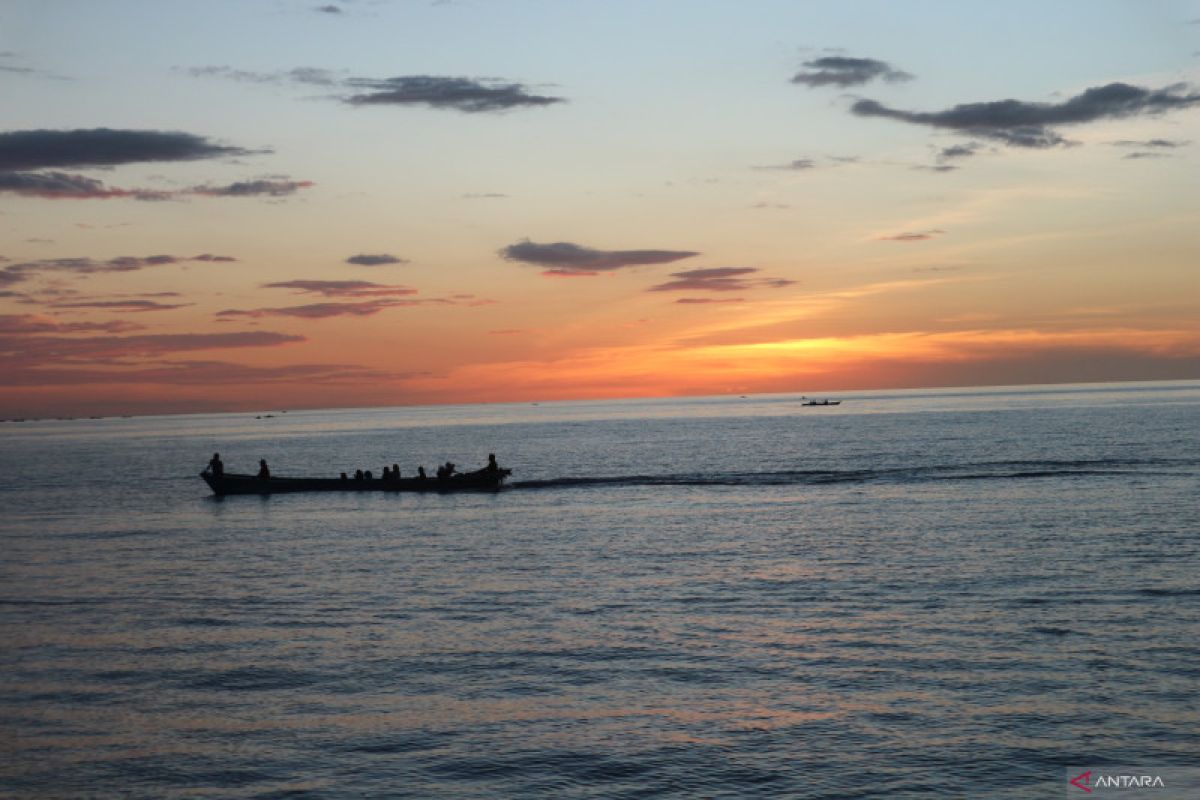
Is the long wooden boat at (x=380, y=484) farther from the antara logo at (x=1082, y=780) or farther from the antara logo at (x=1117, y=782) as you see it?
the antara logo at (x=1117, y=782)

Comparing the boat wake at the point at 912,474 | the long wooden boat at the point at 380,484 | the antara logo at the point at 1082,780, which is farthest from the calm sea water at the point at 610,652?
the long wooden boat at the point at 380,484

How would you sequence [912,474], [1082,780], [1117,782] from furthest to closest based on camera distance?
1. [912,474]
2. [1082,780]
3. [1117,782]

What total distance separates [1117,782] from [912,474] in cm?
7027

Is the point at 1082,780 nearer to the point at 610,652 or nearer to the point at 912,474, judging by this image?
the point at 610,652

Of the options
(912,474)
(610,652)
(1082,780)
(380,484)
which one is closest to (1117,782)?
(1082,780)

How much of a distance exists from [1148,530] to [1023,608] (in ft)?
67.5

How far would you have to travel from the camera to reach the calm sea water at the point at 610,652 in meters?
20.9

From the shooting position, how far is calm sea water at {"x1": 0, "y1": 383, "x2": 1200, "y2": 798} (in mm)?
20891

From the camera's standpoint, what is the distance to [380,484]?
86.7 metres

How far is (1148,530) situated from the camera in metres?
49.8

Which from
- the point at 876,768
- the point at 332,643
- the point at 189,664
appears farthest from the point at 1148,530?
the point at 189,664

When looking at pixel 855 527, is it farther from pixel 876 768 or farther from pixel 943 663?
pixel 876 768

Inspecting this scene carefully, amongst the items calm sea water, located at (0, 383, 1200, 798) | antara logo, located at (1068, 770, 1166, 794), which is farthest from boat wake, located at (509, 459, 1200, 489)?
antara logo, located at (1068, 770, 1166, 794)

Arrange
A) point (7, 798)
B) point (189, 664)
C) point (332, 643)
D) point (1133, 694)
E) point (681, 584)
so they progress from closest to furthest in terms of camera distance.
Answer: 1. point (7, 798)
2. point (1133, 694)
3. point (189, 664)
4. point (332, 643)
5. point (681, 584)
